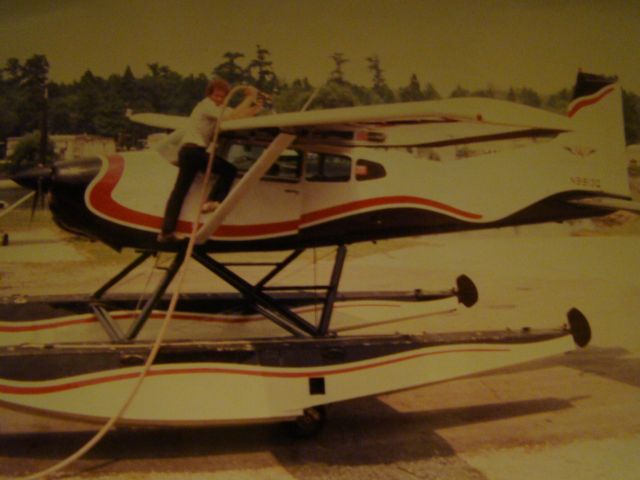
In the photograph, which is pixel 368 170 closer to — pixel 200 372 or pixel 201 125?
pixel 201 125

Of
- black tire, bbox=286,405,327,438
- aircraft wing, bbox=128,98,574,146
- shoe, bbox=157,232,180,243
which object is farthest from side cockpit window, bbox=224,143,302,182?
black tire, bbox=286,405,327,438

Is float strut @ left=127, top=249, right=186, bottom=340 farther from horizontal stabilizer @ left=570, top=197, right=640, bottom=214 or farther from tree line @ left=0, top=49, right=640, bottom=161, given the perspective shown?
horizontal stabilizer @ left=570, top=197, right=640, bottom=214

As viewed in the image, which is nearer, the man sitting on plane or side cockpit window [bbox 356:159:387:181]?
the man sitting on plane

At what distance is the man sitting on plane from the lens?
4141 mm

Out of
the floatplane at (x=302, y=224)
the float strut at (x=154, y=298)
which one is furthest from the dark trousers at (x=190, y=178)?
the float strut at (x=154, y=298)

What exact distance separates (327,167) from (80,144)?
11.4 ft

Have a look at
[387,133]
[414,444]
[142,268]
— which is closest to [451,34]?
[387,133]

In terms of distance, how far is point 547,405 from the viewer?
4.63 m

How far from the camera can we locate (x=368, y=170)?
480 cm

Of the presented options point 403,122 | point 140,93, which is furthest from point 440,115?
point 140,93

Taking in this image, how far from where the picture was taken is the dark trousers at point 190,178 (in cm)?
414

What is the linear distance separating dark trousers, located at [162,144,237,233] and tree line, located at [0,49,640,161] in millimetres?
2479

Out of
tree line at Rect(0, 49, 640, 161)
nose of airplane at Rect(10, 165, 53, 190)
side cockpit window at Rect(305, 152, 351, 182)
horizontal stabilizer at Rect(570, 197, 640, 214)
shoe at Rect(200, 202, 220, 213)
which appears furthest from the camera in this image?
tree line at Rect(0, 49, 640, 161)

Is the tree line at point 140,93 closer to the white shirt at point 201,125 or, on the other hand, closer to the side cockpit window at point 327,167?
the side cockpit window at point 327,167
